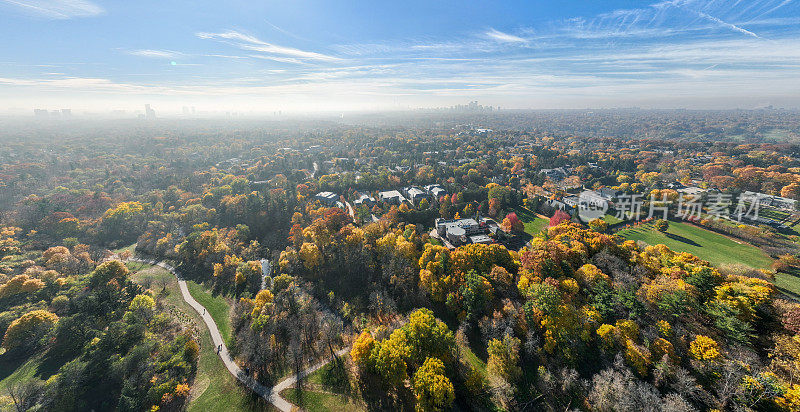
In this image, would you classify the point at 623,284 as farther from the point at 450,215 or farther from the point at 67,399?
the point at 67,399

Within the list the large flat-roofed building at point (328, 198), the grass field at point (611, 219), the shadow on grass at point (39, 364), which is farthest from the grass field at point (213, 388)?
the grass field at point (611, 219)

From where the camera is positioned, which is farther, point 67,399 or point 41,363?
point 41,363

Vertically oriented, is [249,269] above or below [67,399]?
above

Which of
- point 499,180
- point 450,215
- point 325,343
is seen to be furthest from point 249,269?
point 499,180

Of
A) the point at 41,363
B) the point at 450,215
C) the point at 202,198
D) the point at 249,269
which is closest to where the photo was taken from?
the point at 41,363

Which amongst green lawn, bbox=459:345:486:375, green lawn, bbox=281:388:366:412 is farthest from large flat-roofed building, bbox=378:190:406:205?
green lawn, bbox=281:388:366:412

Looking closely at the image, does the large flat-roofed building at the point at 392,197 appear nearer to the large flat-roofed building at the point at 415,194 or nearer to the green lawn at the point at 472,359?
the large flat-roofed building at the point at 415,194

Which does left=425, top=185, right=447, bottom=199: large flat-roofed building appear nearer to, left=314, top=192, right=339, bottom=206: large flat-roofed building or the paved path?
left=314, top=192, right=339, bottom=206: large flat-roofed building

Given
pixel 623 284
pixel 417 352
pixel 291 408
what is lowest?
pixel 291 408
